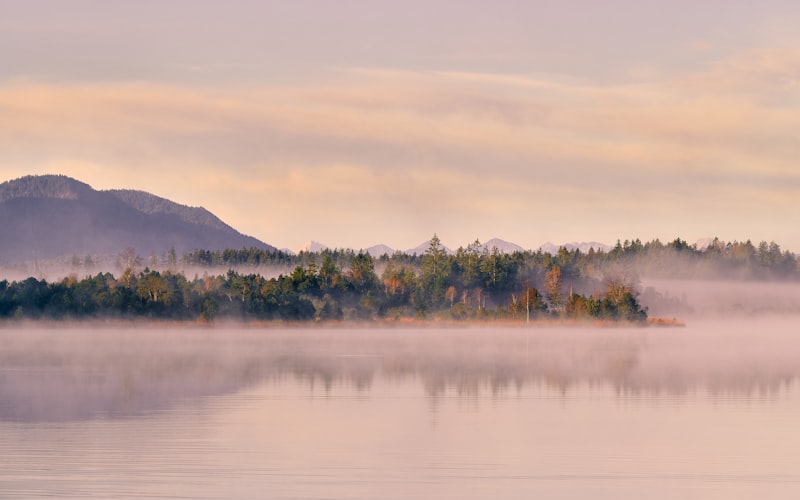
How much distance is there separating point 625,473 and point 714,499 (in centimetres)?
291

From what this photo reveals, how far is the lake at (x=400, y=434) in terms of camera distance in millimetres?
23281

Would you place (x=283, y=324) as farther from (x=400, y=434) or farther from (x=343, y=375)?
(x=400, y=434)

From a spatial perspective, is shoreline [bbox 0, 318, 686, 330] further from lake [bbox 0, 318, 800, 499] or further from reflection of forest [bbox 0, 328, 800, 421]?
lake [bbox 0, 318, 800, 499]

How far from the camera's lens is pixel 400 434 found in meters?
31.0

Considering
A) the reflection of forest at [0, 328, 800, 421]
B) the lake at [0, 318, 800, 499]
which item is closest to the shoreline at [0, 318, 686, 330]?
Result: the reflection of forest at [0, 328, 800, 421]

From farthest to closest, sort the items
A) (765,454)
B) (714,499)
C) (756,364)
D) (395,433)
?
(756,364) → (395,433) → (765,454) → (714,499)

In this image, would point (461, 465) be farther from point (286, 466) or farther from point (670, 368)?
point (670, 368)

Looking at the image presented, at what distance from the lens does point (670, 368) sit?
196ft

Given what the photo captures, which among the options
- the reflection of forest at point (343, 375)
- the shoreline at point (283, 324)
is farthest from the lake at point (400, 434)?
the shoreline at point (283, 324)

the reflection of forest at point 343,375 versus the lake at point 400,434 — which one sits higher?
the reflection of forest at point 343,375

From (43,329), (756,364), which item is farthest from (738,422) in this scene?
(43,329)

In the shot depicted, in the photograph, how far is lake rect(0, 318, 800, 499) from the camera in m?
23.3

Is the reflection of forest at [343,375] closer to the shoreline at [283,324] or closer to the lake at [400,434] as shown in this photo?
the lake at [400,434]

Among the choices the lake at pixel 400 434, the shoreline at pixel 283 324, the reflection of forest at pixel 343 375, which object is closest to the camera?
the lake at pixel 400 434
